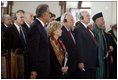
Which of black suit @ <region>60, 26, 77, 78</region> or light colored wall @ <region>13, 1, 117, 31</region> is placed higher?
light colored wall @ <region>13, 1, 117, 31</region>

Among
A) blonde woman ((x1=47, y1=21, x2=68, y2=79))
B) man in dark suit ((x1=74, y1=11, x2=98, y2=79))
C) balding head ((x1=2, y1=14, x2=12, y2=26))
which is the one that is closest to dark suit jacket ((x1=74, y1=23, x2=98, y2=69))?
man in dark suit ((x1=74, y1=11, x2=98, y2=79))

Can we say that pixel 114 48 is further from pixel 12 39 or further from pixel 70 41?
pixel 12 39

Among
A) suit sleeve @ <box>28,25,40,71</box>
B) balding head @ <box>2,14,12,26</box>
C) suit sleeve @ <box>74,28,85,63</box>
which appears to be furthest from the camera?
suit sleeve @ <box>74,28,85,63</box>

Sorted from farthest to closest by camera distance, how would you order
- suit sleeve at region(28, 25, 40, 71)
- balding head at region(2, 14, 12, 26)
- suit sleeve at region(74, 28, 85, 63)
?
suit sleeve at region(74, 28, 85, 63)
balding head at region(2, 14, 12, 26)
suit sleeve at region(28, 25, 40, 71)

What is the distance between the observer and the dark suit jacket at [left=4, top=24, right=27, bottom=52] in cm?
385

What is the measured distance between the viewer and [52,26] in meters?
3.91

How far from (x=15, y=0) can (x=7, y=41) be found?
0.49 m

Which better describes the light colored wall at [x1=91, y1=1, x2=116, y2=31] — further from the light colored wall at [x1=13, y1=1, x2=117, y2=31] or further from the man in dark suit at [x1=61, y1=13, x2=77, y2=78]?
the man in dark suit at [x1=61, y1=13, x2=77, y2=78]

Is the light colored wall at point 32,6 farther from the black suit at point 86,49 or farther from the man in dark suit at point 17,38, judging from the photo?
the black suit at point 86,49

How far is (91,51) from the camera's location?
405 centimetres

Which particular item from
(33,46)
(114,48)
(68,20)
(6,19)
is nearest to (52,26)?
(68,20)

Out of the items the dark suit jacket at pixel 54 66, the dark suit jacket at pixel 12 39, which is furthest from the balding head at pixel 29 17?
the dark suit jacket at pixel 54 66

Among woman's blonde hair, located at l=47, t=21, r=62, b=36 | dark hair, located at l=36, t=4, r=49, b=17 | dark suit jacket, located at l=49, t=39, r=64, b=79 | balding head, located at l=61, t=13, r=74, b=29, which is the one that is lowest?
dark suit jacket, located at l=49, t=39, r=64, b=79

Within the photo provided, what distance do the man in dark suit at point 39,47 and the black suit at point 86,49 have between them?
15.9 inches
